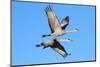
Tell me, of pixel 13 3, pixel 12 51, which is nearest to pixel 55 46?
pixel 12 51

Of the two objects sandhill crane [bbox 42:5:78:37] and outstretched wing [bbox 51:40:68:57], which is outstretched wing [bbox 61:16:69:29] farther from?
outstretched wing [bbox 51:40:68:57]

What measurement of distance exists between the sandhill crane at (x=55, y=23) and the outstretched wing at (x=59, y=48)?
91 mm

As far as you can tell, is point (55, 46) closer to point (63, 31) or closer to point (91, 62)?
point (63, 31)

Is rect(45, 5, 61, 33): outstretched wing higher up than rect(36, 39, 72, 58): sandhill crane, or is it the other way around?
rect(45, 5, 61, 33): outstretched wing

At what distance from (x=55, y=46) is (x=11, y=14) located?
55cm

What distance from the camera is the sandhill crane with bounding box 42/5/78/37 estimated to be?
2.36 meters

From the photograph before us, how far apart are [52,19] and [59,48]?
12.1 inches

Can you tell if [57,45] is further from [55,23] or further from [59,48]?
[55,23]

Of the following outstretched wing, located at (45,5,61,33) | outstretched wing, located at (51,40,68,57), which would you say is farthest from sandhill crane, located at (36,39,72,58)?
outstretched wing, located at (45,5,61,33)

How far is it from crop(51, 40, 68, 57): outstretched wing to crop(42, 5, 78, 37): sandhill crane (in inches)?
3.6

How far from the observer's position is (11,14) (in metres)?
2.21

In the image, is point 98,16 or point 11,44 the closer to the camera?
point 11,44

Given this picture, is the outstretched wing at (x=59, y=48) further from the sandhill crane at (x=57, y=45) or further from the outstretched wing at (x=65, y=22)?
the outstretched wing at (x=65, y=22)

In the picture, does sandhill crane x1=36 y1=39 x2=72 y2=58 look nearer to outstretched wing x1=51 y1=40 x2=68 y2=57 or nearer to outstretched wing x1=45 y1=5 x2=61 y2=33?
outstretched wing x1=51 y1=40 x2=68 y2=57
